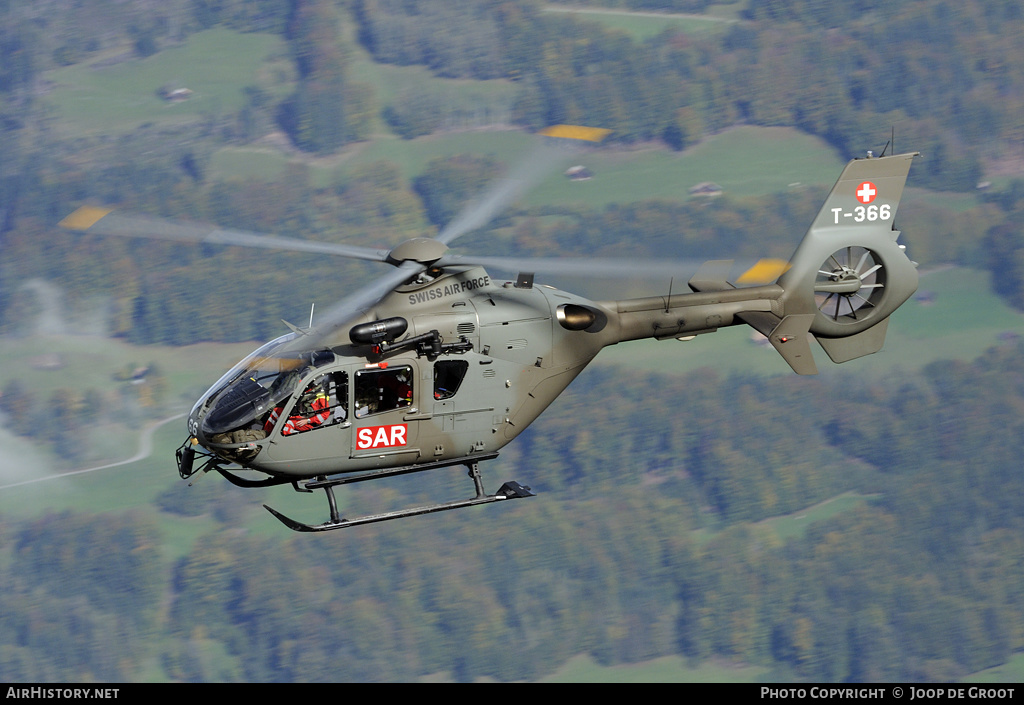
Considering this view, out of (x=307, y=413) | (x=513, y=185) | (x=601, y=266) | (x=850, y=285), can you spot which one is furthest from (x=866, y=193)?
(x=307, y=413)

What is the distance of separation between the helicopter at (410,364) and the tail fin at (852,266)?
2284mm

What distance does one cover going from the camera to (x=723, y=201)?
18350cm

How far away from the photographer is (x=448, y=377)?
1066 inches

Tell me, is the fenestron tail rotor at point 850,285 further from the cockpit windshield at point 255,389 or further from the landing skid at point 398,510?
the cockpit windshield at point 255,389

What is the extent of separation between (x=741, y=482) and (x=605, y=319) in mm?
141891

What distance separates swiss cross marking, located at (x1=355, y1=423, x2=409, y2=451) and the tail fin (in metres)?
9.40

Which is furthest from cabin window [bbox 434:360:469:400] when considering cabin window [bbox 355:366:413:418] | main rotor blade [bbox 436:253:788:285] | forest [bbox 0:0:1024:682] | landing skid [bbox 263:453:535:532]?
forest [bbox 0:0:1024:682]

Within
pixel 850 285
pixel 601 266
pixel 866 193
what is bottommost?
pixel 850 285

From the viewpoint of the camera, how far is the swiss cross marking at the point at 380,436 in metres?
26.6

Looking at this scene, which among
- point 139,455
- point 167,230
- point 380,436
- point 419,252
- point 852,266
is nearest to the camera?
point 167,230

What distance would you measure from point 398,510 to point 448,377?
287 cm

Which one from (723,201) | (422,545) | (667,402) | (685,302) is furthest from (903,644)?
(685,302)

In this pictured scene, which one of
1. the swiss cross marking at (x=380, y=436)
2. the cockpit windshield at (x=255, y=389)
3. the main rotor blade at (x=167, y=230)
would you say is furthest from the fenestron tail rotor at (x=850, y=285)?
the cockpit windshield at (x=255, y=389)

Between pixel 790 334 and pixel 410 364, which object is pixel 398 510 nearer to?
pixel 410 364
